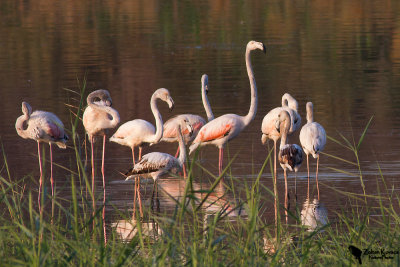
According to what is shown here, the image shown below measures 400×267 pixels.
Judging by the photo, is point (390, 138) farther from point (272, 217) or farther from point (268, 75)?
point (268, 75)

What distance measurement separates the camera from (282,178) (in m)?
9.07

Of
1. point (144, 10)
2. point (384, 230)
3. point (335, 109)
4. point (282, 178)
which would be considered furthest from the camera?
point (144, 10)

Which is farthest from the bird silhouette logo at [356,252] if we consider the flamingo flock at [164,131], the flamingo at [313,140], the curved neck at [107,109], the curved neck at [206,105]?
the curved neck at [206,105]

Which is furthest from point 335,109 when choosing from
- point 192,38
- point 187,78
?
point 192,38

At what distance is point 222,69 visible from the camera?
19.2 meters

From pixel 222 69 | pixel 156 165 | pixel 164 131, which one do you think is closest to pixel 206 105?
pixel 164 131

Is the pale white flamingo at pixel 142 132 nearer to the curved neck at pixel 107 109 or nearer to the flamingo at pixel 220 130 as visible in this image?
the curved neck at pixel 107 109

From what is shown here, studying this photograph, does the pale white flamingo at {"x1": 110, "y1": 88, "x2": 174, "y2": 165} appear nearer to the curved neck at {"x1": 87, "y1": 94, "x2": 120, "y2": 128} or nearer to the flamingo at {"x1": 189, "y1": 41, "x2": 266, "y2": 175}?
the curved neck at {"x1": 87, "y1": 94, "x2": 120, "y2": 128}

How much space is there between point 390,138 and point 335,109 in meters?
2.49

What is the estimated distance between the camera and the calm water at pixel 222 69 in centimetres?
983

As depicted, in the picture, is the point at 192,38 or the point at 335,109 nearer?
the point at 335,109

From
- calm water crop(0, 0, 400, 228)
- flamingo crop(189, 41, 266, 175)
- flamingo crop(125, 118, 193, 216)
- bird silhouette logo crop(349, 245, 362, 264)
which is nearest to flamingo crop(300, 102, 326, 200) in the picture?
calm water crop(0, 0, 400, 228)

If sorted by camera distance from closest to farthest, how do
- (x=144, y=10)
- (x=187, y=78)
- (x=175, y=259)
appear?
(x=175, y=259) < (x=187, y=78) < (x=144, y=10)

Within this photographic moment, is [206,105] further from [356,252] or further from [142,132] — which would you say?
[356,252]
